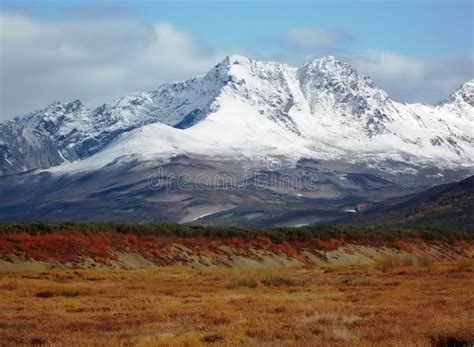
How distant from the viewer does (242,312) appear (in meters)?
41.6

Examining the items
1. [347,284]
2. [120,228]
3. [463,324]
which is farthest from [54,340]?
[120,228]

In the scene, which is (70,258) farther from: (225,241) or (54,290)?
(54,290)

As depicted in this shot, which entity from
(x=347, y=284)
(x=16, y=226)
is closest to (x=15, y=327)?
(x=347, y=284)

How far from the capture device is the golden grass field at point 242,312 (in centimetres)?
3158

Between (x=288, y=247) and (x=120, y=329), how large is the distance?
85.0 m

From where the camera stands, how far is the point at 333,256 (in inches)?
4724

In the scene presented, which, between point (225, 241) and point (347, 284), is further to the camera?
point (225, 241)

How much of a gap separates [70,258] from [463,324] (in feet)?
217

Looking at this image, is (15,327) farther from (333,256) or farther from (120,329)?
(333,256)

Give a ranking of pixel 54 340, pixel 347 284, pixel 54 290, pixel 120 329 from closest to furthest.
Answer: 1. pixel 54 340
2. pixel 120 329
3. pixel 54 290
4. pixel 347 284

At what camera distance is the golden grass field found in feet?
104

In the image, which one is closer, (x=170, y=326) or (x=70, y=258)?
(x=170, y=326)

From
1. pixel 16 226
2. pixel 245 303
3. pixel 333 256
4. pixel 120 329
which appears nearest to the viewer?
pixel 120 329

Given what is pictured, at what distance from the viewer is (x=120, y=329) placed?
116 feet
